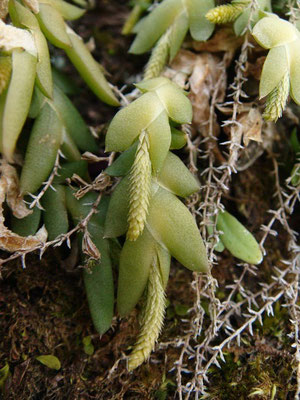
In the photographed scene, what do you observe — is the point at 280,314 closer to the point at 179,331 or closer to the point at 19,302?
the point at 179,331

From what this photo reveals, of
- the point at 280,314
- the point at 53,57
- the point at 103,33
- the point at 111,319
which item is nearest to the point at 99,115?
the point at 53,57

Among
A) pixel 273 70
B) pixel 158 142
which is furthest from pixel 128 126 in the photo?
pixel 273 70

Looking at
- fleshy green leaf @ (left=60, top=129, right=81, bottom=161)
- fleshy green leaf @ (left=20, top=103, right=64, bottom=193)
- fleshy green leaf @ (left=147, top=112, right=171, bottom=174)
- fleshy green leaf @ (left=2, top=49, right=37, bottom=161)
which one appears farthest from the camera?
fleshy green leaf @ (left=60, top=129, right=81, bottom=161)

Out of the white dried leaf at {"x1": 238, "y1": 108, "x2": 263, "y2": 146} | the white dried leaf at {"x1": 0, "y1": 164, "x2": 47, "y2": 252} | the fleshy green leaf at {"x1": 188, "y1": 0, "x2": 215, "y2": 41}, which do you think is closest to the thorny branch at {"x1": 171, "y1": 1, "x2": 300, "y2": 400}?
the white dried leaf at {"x1": 238, "y1": 108, "x2": 263, "y2": 146}

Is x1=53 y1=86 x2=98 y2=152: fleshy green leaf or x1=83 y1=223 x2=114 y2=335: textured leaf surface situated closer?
x1=83 y1=223 x2=114 y2=335: textured leaf surface

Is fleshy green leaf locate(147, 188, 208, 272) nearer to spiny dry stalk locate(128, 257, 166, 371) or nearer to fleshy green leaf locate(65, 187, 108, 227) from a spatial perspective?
spiny dry stalk locate(128, 257, 166, 371)

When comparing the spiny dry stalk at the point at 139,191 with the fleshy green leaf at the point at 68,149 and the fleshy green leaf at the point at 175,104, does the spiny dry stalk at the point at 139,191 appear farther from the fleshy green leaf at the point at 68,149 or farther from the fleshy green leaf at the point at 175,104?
the fleshy green leaf at the point at 68,149

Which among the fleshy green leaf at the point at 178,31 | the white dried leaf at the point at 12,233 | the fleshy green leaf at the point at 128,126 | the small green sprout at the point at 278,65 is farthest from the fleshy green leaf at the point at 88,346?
the fleshy green leaf at the point at 178,31

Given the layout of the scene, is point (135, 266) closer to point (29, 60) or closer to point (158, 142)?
point (158, 142)
